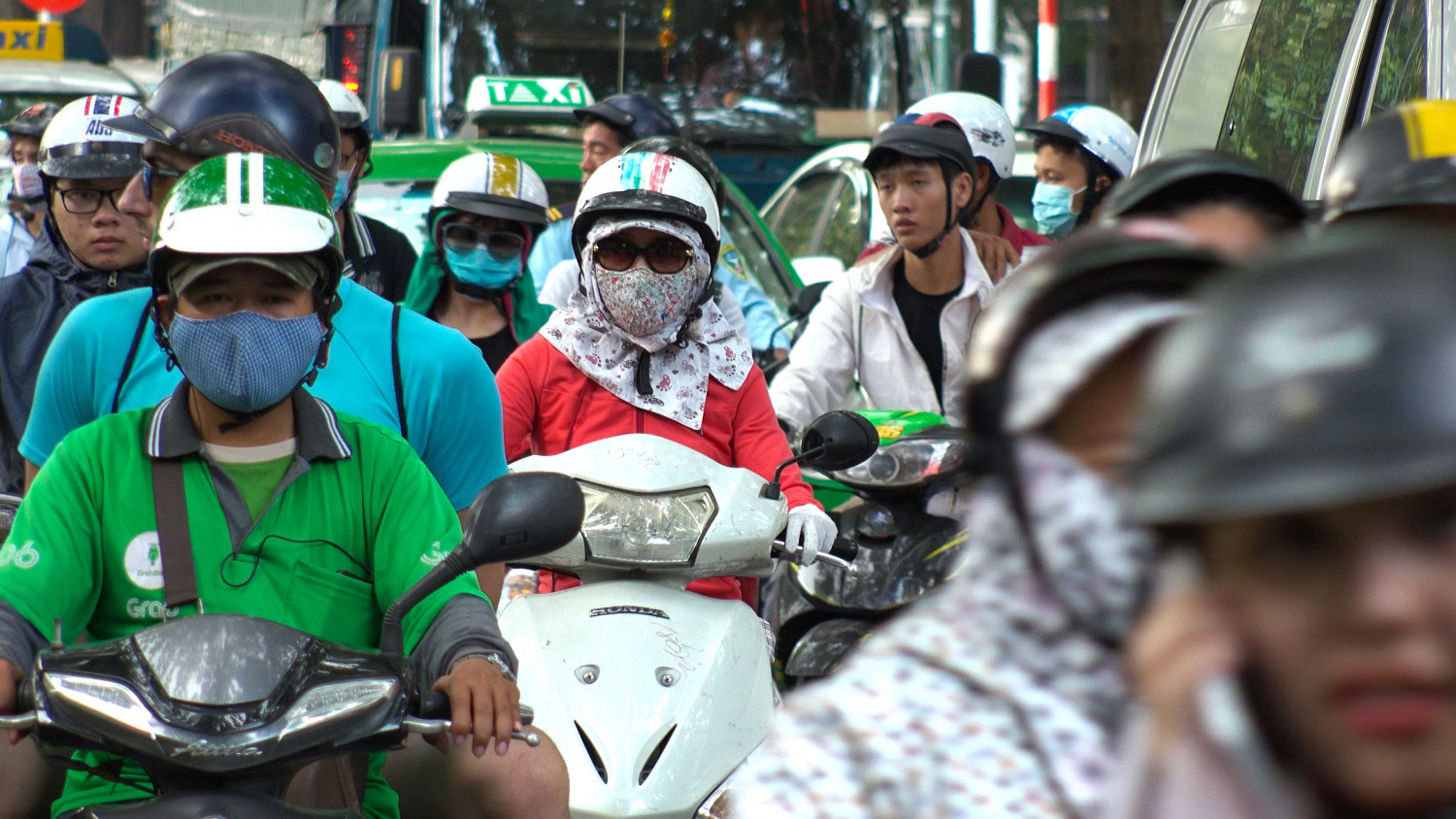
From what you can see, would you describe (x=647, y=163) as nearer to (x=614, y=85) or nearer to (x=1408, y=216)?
(x=1408, y=216)

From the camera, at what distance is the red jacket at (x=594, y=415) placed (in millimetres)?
5074

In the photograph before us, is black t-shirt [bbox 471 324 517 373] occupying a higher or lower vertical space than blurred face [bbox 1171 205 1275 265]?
lower

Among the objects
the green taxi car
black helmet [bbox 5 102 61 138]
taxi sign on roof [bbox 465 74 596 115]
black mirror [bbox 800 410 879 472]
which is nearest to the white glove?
black mirror [bbox 800 410 879 472]

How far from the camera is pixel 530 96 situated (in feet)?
37.3

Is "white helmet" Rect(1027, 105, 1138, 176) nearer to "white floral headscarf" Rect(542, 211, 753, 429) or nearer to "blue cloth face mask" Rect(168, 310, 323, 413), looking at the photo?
"white floral headscarf" Rect(542, 211, 753, 429)

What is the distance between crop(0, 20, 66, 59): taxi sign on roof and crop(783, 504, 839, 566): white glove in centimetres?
1191

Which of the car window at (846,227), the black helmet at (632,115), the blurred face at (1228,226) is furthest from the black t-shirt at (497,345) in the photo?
the blurred face at (1228,226)

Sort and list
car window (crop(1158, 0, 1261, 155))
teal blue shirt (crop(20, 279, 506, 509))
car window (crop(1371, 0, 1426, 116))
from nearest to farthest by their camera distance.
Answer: teal blue shirt (crop(20, 279, 506, 509))
car window (crop(1371, 0, 1426, 116))
car window (crop(1158, 0, 1261, 155))

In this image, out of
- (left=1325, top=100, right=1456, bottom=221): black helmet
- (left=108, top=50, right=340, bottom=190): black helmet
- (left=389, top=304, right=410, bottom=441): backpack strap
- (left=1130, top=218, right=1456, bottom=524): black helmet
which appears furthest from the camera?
(left=108, top=50, right=340, bottom=190): black helmet

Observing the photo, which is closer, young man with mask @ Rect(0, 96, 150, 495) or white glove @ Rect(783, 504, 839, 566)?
white glove @ Rect(783, 504, 839, 566)

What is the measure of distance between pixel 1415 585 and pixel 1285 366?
0.44 ft

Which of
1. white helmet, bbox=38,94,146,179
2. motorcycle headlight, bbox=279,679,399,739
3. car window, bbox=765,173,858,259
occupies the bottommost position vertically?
car window, bbox=765,173,858,259

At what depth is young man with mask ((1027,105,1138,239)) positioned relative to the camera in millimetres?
8109

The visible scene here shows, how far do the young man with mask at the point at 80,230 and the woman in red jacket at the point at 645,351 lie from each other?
131 centimetres
